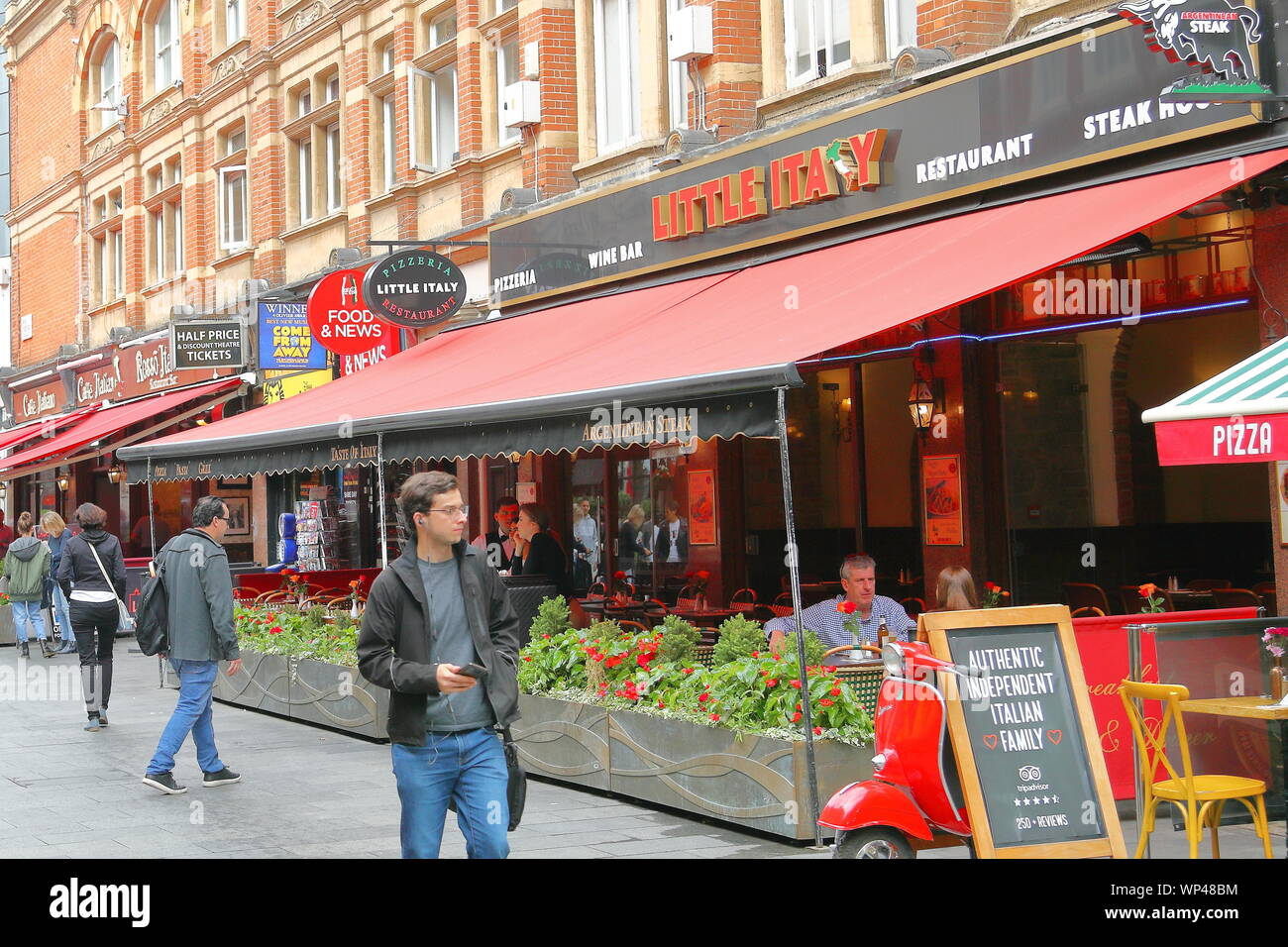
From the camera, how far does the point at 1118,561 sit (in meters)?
14.3

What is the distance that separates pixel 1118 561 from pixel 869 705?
23.0ft

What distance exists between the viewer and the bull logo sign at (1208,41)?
838cm

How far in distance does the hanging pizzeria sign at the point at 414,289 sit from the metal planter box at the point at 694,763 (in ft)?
23.5

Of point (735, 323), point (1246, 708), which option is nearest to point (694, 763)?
point (1246, 708)

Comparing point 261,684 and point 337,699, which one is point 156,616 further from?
point 261,684

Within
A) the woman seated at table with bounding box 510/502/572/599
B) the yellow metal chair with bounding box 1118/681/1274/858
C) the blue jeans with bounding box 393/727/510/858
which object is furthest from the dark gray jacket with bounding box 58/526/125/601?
the yellow metal chair with bounding box 1118/681/1274/858

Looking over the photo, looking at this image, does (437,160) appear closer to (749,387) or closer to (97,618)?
(97,618)

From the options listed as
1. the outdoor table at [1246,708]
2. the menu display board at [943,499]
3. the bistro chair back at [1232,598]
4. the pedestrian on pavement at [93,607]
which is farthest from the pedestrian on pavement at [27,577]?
the outdoor table at [1246,708]

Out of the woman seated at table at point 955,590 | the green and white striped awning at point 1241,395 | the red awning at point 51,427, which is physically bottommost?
the woman seated at table at point 955,590

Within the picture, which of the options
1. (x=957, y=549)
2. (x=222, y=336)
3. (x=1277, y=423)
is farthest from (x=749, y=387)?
(x=222, y=336)

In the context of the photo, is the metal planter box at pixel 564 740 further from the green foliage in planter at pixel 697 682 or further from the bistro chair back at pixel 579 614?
the bistro chair back at pixel 579 614

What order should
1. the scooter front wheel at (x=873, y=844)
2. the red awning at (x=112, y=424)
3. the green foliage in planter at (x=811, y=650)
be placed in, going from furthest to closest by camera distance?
the red awning at (x=112, y=424) → the green foliage in planter at (x=811, y=650) → the scooter front wheel at (x=873, y=844)

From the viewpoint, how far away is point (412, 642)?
5680 mm

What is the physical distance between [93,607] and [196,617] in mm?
3324
